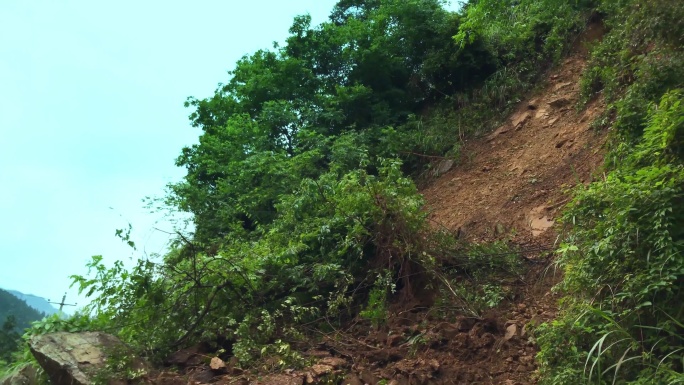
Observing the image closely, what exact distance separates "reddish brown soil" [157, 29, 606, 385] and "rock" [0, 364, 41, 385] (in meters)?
1.31

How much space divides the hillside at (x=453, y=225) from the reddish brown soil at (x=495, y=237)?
1.0 inches

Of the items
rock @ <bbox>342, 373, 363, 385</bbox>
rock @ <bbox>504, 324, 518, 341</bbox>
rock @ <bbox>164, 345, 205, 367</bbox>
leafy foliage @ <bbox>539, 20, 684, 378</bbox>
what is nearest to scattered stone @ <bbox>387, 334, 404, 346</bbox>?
rock @ <bbox>342, 373, 363, 385</bbox>

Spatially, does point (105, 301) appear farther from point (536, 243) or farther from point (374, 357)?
point (536, 243)

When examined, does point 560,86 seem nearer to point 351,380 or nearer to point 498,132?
point 498,132

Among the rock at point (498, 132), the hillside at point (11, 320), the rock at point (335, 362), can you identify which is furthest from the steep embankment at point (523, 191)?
the hillside at point (11, 320)

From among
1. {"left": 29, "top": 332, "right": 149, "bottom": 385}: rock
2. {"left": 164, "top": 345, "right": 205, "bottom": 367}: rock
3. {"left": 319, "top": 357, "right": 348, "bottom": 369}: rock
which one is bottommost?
{"left": 319, "top": 357, "right": 348, "bottom": 369}: rock

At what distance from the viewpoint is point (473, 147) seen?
10.7 metres

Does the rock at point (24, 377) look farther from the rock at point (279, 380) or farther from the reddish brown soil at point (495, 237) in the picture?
the rock at point (279, 380)

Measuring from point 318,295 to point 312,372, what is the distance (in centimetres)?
120

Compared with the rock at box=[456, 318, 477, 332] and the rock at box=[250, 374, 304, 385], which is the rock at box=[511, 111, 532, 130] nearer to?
the rock at box=[456, 318, 477, 332]

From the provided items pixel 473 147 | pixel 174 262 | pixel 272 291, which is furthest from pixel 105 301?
pixel 473 147

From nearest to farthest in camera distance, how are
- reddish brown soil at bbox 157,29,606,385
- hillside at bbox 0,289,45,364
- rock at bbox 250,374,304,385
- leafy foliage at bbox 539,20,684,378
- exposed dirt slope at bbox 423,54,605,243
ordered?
leafy foliage at bbox 539,20,684,378, rock at bbox 250,374,304,385, reddish brown soil at bbox 157,29,606,385, hillside at bbox 0,289,45,364, exposed dirt slope at bbox 423,54,605,243

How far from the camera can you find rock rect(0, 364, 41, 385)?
530cm

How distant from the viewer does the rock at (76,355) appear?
485 centimetres
